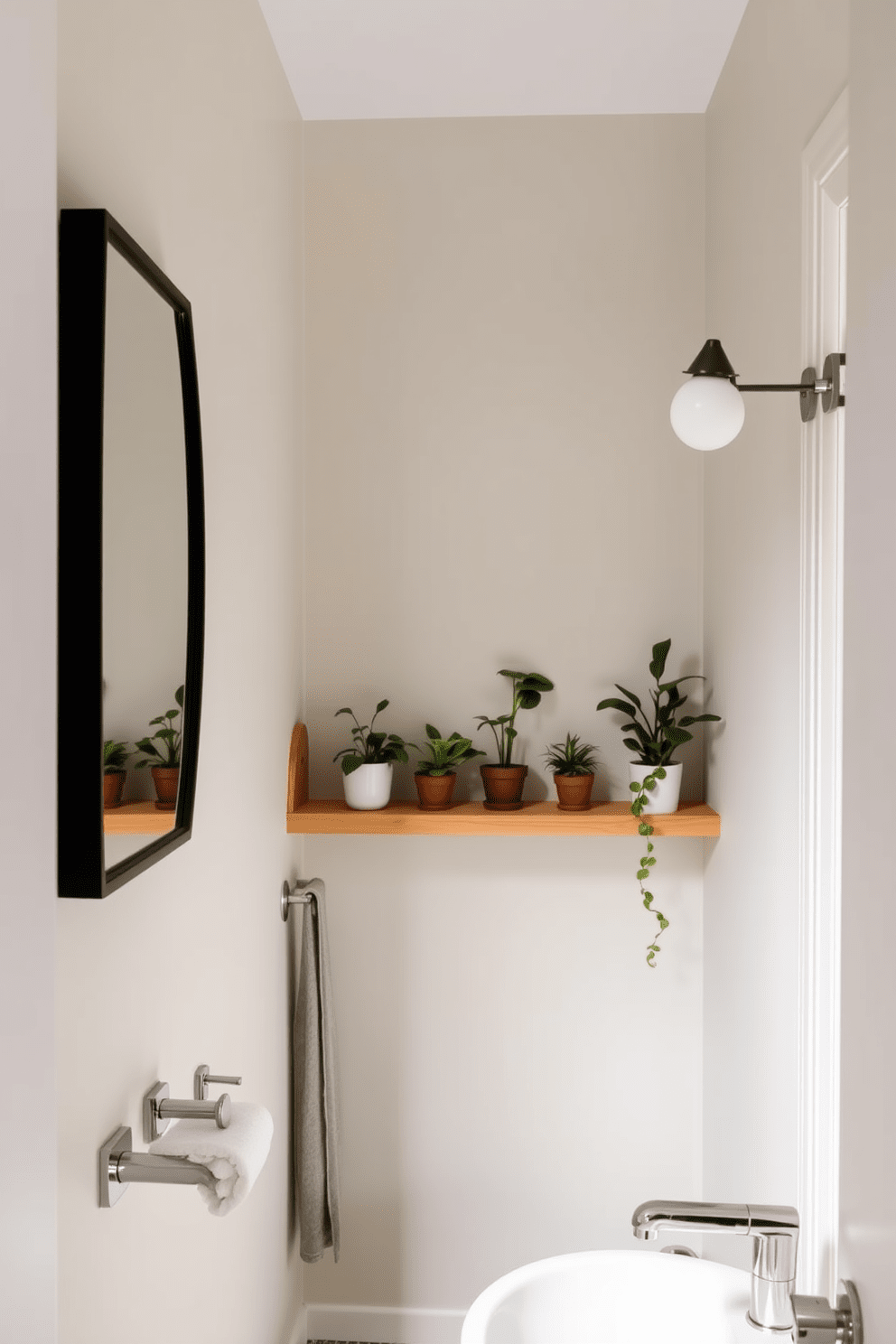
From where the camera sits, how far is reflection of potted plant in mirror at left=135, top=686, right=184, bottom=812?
111 cm

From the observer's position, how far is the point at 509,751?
2178 millimetres

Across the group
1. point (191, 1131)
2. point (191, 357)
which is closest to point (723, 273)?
point (191, 357)

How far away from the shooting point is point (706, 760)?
2209 millimetres

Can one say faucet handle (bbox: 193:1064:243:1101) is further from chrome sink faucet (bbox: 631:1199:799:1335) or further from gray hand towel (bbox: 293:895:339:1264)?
gray hand towel (bbox: 293:895:339:1264)

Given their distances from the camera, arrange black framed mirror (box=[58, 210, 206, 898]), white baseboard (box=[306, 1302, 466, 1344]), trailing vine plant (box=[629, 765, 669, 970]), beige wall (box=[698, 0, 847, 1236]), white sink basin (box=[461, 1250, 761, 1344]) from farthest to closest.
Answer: white baseboard (box=[306, 1302, 466, 1344])
trailing vine plant (box=[629, 765, 669, 970])
white sink basin (box=[461, 1250, 761, 1344])
beige wall (box=[698, 0, 847, 1236])
black framed mirror (box=[58, 210, 206, 898])

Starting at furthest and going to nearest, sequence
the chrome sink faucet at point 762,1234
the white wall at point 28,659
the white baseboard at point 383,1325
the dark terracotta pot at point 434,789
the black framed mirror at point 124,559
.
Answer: the white baseboard at point 383,1325, the dark terracotta pot at point 434,789, the chrome sink faucet at point 762,1234, the black framed mirror at point 124,559, the white wall at point 28,659

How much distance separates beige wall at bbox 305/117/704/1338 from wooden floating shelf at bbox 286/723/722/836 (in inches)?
7.3

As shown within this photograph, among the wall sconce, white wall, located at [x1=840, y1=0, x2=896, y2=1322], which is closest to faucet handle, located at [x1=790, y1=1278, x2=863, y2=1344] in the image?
white wall, located at [x1=840, y1=0, x2=896, y2=1322]

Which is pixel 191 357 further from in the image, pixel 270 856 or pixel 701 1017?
pixel 701 1017

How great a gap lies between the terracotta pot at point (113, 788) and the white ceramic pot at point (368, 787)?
1.09 metres

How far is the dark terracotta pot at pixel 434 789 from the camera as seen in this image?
2.13m

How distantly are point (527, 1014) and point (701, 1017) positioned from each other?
1.20ft

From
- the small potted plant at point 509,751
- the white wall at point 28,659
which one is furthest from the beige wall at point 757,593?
the white wall at point 28,659

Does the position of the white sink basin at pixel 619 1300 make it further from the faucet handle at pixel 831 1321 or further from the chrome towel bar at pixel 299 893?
the faucet handle at pixel 831 1321
